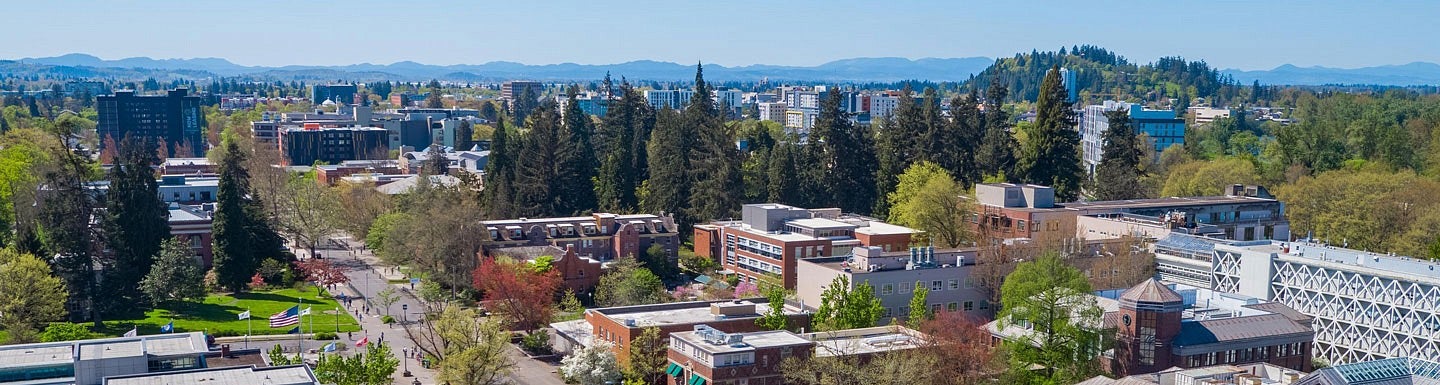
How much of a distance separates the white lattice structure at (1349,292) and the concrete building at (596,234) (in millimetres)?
31776

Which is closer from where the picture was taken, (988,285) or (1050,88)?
(988,285)

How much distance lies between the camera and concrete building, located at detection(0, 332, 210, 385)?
37.8 m

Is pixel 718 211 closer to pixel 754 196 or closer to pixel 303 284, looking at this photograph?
pixel 754 196

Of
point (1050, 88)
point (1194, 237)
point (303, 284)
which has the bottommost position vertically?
point (303, 284)

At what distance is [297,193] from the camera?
3533 inches

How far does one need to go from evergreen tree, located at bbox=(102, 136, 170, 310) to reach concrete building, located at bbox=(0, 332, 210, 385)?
716 inches

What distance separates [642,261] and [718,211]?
905 cm

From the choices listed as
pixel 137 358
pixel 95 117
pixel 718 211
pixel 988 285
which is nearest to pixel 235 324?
pixel 137 358

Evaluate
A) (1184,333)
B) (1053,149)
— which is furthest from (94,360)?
(1053,149)

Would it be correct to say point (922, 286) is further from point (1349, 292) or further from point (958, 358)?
point (1349, 292)

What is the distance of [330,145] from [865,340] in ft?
362

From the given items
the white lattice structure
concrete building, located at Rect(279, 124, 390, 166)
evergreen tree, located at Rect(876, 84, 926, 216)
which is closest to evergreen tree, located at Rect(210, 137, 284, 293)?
evergreen tree, located at Rect(876, 84, 926, 216)

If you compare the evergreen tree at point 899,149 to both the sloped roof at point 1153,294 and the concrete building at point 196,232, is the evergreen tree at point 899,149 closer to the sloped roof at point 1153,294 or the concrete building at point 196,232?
the sloped roof at point 1153,294

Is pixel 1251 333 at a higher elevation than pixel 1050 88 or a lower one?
lower
